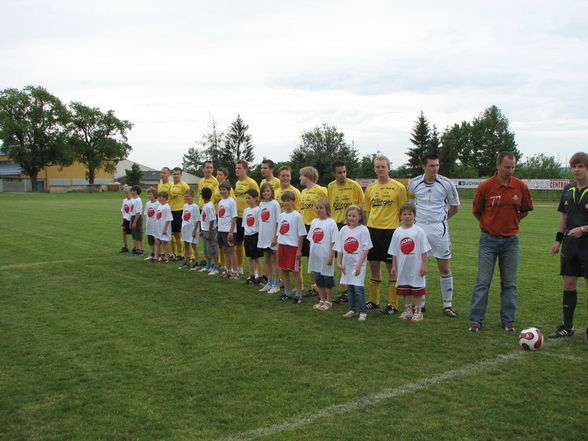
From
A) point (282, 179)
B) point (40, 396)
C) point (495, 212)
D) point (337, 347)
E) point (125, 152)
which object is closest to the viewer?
point (40, 396)

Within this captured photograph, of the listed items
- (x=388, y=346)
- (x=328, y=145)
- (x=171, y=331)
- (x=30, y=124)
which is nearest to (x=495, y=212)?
(x=388, y=346)

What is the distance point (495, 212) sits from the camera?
6246 millimetres

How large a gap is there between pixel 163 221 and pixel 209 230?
6.61 ft

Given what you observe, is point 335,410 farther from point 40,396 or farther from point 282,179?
point 282,179

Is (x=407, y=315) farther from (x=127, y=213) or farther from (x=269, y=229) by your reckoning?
(x=127, y=213)

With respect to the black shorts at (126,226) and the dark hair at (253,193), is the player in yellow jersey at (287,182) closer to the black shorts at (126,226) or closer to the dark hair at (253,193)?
the dark hair at (253,193)

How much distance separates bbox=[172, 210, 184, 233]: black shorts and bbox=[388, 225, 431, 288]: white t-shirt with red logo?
6.77 m

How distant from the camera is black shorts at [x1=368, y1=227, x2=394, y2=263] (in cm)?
738

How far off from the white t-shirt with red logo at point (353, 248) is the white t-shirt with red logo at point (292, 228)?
45.2 inches

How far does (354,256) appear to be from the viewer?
700cm

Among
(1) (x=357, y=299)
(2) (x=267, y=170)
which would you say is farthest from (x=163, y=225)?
(1) (x=357, y=299)

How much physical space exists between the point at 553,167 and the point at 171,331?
7797 centimetres

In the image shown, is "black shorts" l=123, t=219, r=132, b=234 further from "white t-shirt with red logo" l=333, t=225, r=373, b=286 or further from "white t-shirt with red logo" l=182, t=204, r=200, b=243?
"white t-shirt with red logo" l=333, t=225, r=373, b=286

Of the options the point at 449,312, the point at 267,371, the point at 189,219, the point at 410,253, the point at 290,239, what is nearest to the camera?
the point at 267,371
